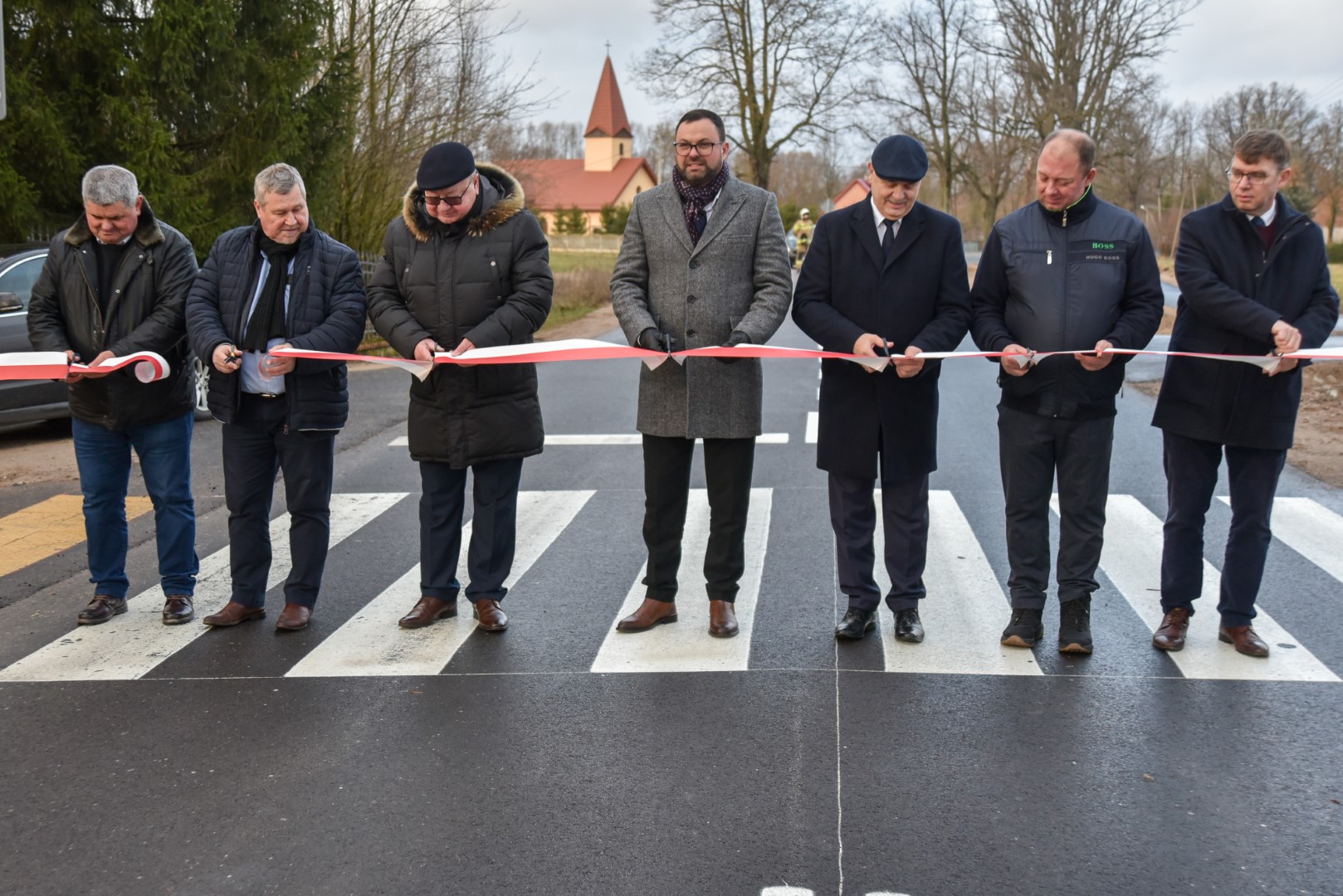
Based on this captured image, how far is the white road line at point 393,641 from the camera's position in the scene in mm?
5215

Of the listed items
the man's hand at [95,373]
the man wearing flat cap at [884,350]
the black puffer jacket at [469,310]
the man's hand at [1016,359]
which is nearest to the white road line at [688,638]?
the man wearing flat cap at [884,350]

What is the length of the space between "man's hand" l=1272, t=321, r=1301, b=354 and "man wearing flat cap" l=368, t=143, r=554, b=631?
2987mm

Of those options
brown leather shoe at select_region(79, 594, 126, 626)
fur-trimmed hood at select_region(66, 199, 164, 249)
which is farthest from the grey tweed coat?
brown leather shoe at select_region(79, 594, 126, 626)

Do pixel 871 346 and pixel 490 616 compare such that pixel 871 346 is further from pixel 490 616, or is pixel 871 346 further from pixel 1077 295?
pixel 490 616

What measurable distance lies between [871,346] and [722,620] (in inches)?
54.4

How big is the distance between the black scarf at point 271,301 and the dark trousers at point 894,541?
2.58 metres

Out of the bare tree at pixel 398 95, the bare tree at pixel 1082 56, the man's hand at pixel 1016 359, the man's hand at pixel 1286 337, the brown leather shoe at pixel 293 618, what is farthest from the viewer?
the bare tree at pixel 1082 56

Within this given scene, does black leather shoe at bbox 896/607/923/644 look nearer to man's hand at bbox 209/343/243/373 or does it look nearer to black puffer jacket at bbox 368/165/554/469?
black puffer jacket at bbox 368/165/554/469

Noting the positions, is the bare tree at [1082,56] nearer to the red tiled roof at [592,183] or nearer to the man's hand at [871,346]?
the man's hand at [871,346]

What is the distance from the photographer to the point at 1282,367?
509 centimetres

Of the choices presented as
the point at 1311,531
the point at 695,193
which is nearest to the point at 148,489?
the point at 695,193

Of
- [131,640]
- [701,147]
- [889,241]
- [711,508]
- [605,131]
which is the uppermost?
[605,131]

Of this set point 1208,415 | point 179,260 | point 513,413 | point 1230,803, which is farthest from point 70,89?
point 1230,803

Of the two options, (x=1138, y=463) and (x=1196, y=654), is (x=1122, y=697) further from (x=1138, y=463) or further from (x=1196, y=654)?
(x=1138, y=463)
